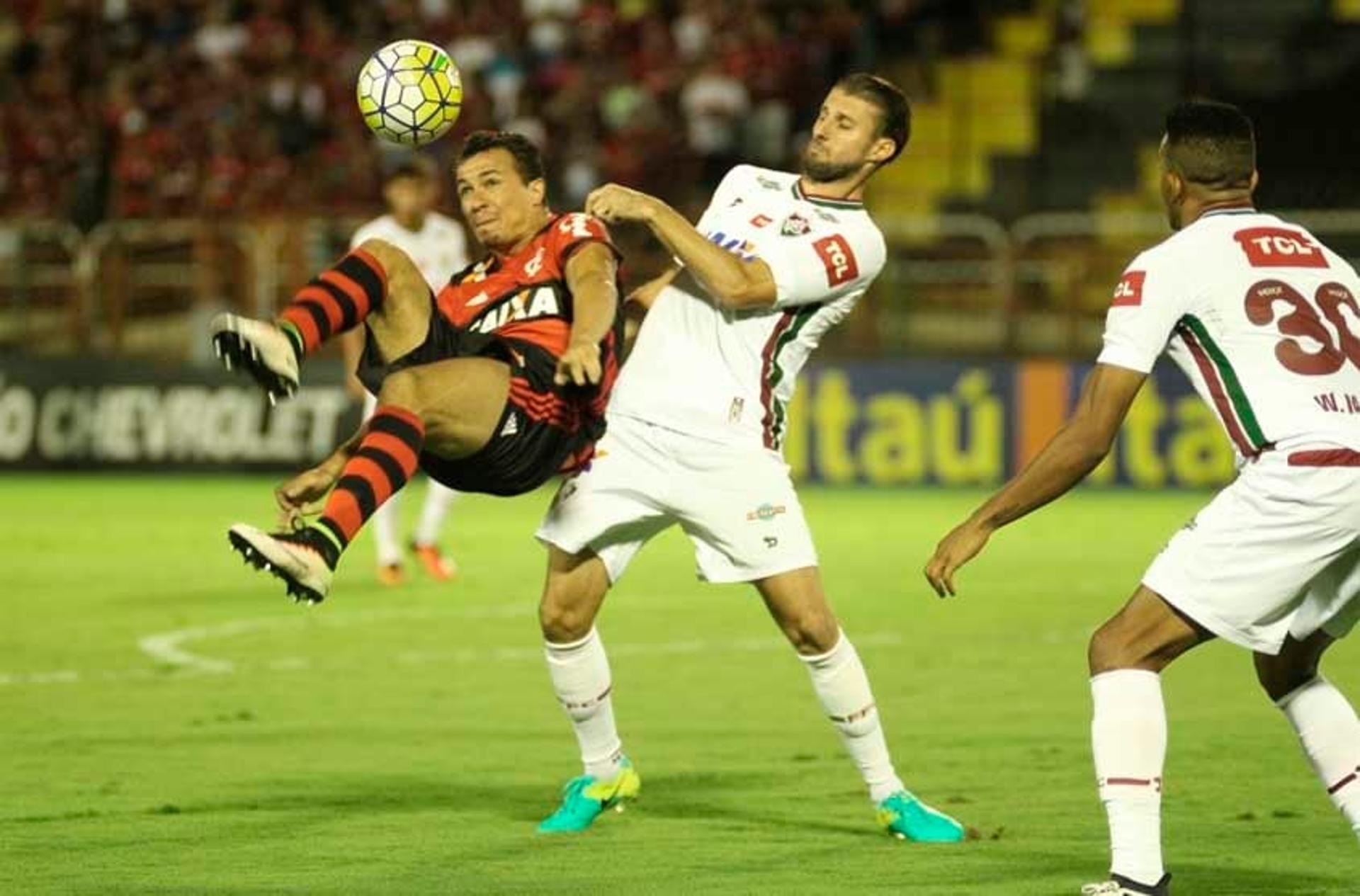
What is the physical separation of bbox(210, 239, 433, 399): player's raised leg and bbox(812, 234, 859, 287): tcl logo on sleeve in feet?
4.02

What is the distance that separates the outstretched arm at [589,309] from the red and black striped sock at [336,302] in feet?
1.90

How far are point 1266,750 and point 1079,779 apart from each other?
100 cm

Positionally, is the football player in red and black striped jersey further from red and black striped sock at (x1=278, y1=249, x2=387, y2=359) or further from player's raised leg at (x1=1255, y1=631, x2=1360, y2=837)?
player's raised leg at (x1=1255, y1=631, x2=1360, y2=837)

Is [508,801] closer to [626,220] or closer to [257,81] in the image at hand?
[626,220]

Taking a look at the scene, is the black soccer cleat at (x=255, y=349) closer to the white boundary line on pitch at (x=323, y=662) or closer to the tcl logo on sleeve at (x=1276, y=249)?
the tcl logo on sleeve at (x=1276, y=249)

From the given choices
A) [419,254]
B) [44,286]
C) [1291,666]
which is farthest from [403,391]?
[44,286]

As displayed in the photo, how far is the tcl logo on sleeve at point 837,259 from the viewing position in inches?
312

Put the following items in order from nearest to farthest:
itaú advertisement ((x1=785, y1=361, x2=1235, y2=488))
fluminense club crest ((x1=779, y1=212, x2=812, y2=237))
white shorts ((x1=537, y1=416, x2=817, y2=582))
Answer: white shorts ((x1=537, y1=416, x2=817, y2=582)) → fluminense club crest ((x1=779, y1=212, x2=812, y2=237)) → itaú advertisement ((x1=785, y1=361, x2=1235, y2=488))

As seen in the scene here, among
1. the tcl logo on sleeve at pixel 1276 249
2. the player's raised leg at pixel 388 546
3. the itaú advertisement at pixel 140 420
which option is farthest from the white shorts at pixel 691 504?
the itaú advertisement at pixel 140 420

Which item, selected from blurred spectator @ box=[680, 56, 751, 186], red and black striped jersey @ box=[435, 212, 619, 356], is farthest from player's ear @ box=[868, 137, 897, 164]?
blurred spectator @ box=[680, 56, 751, 186]

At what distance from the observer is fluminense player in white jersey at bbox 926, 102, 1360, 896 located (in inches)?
247

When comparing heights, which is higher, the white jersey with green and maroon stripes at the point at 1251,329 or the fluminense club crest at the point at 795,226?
the fluminense club crest at the point at 795,226

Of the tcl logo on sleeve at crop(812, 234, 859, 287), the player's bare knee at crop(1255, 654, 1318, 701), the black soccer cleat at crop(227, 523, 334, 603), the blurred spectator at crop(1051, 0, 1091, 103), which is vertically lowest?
the player's bare knee at crop(1255, 654, 1318, 701)

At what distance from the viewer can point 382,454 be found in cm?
707
